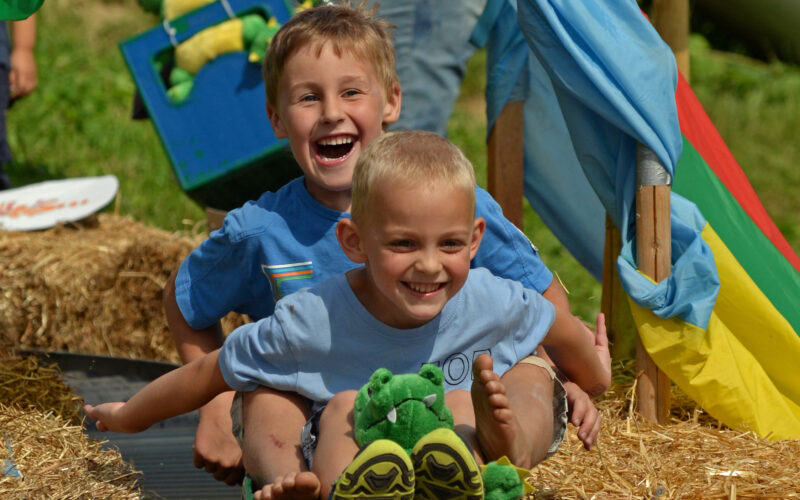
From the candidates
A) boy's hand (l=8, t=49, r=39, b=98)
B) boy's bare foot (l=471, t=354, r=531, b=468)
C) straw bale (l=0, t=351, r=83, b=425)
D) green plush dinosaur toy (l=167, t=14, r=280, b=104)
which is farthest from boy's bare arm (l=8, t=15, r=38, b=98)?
boy's bare foot (l=471, t=354, r=531, b=468)

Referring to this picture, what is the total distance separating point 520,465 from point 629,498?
59cm

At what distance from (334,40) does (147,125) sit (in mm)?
5910

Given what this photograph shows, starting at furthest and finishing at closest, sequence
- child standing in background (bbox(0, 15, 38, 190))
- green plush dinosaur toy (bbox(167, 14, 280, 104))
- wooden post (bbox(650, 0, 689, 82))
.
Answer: child standing in background (bbox(0, 15, 38, 190))
green plush dinosaur toy (bbox(167, 14, 280, 104))
wooden post (bbox(650, 0, 689, 82))

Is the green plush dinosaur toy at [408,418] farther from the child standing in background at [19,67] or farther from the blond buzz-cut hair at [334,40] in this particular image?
the child standing in background at [19,67]

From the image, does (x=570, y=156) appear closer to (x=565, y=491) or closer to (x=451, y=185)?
(x=565, y=491)

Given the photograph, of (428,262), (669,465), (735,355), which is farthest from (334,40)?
(735,355)

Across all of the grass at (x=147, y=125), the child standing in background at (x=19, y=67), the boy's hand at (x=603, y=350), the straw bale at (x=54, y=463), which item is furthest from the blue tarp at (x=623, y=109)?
the child standing in background at (x=19, y=67)

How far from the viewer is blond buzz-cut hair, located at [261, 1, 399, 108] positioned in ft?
9.62

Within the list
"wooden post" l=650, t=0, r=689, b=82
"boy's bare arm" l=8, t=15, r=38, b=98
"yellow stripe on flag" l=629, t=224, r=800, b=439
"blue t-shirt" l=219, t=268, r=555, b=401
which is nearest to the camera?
"blue t-shirt" l=219, t=268, r=555, b=401

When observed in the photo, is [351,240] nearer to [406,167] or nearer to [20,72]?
[406,167]

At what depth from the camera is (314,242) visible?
2891mm

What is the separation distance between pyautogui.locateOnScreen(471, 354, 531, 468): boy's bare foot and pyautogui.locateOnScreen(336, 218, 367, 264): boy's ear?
0.41 meters

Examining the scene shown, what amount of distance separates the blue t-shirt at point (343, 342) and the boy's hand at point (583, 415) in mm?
361

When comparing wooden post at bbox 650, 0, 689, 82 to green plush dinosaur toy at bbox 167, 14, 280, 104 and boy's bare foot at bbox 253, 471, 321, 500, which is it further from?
boy's bare foot at bbox 253, 471, 321, 500
